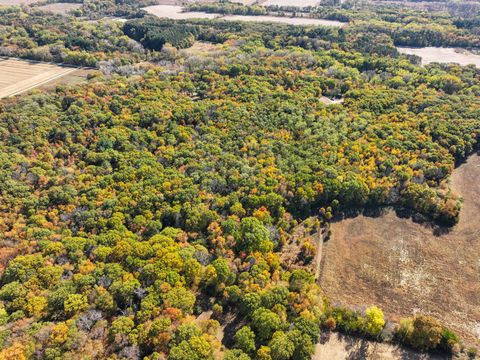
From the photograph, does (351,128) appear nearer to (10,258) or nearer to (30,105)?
(10,258)

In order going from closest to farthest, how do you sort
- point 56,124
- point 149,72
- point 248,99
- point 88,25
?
point 56,124 < point 248,99 < point 149,72 < point 88,25

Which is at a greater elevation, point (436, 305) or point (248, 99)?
point (248, 99)

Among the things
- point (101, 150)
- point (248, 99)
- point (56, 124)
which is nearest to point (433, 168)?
point (248, 99)

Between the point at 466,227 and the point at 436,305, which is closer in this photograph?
the point at 436,305

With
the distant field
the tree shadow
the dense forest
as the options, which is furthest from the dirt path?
the distant field

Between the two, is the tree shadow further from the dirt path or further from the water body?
the water body

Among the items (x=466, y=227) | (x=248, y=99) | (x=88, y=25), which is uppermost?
(x=88, y=25)

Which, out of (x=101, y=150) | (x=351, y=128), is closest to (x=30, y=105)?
(x=101, y=150)

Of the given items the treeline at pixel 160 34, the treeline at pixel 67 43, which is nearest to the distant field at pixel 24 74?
the treeline at pixel 67 43

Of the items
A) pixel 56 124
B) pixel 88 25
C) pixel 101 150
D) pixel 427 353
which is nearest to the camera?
pixel 427 353
